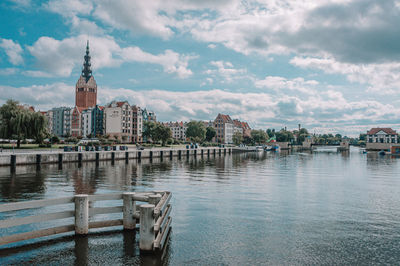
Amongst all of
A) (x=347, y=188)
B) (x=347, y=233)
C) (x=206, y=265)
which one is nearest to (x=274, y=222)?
(x=347, y=233)

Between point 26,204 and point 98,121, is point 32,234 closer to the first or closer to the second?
point 26,204

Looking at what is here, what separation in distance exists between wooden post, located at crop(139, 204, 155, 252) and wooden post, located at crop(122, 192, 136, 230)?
2.18 metres

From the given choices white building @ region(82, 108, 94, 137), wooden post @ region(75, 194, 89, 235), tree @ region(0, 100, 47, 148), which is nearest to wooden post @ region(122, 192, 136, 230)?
wooden post @ region(75, 194, 89, 235)

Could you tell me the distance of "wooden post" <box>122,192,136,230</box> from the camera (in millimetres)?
12836

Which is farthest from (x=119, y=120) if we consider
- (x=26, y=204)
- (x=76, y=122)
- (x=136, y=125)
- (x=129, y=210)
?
(x=26, y=204)

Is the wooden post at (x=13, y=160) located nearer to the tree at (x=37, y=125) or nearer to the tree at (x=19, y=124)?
the tree at (x=19, y=124)

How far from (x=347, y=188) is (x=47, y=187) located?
92.1 ft

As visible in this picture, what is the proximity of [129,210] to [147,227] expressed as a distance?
2766mm

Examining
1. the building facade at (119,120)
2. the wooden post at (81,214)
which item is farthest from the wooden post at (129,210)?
the building facade at (119,120)

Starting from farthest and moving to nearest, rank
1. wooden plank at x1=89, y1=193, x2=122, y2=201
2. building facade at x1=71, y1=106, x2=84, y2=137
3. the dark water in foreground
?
building facade at x1=71, y1=106, x2=84, y2=137
wooden plank at x1=89, y1=193, x2=122, y2=201
the dark water in foreground

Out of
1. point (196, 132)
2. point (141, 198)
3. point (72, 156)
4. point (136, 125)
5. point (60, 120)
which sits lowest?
point (72, 156)

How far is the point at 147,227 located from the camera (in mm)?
10688

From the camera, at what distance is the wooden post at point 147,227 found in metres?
10.5

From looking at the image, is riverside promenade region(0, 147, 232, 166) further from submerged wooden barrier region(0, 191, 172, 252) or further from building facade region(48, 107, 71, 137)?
building facade region(48, 107, 71, 137)
